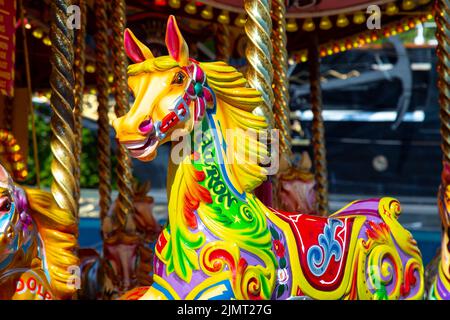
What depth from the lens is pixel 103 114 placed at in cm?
615

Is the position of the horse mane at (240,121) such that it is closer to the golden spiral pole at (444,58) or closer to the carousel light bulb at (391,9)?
the golden spiral pole at (444,58)

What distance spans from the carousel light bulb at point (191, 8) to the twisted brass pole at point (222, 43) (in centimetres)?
37

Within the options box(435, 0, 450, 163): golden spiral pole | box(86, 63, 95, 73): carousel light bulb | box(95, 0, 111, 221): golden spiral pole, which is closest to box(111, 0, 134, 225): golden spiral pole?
box(95, 0, 111, 221): golden spiral pole

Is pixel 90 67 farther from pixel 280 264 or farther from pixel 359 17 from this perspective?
pixel 280 264

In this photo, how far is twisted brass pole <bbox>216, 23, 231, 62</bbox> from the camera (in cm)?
689

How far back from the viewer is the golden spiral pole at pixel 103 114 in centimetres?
595

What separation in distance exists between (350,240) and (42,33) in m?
4.82

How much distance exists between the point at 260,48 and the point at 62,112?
89 centimetres

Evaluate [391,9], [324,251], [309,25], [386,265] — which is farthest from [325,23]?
[324,251]

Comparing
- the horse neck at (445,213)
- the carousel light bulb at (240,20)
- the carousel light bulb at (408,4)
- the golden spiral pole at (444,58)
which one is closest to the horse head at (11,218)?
the horse neck at (445,213)

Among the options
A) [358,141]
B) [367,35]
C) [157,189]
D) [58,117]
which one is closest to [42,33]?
[367,35]

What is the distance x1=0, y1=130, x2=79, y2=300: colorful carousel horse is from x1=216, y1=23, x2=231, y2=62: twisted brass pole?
12.7ft
